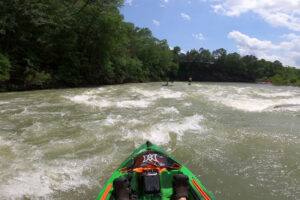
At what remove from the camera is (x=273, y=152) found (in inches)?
156

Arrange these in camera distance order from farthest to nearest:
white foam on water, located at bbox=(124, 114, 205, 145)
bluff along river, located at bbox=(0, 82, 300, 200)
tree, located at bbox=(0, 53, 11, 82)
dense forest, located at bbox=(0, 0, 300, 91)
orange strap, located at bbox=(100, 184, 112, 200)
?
dense forest, located at bbox=(0, 0, 300, 91) → tree, located at bbox=(0, 53, 11, 82) → white foam on water, located at bbox=(124, 114, 205, 145) → bluff along river, located at bbox=(0, 82, 300, 200) → orange strap, located at bbox=(100, 184, 112, 200)

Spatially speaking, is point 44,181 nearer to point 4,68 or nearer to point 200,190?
point 200,190

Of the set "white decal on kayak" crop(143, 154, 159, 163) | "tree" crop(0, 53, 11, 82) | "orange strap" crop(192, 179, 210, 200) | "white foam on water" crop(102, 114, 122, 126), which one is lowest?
"white foam on water" crop(102, 114, 122, 126)

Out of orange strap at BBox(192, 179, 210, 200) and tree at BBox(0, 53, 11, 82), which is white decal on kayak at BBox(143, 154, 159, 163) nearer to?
orange strap at BBox(192, 179, 210, 200)

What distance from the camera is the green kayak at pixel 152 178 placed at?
82.9 inches

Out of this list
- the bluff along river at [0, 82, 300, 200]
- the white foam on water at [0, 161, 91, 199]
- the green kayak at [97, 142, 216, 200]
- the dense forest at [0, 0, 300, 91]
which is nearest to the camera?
the green kayak at [97, 142, 216, 200]

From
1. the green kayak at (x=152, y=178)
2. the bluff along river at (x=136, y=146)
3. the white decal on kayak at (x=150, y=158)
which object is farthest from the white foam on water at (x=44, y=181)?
the white decal on kayak at (x=150, y=158)

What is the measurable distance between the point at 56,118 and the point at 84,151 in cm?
291

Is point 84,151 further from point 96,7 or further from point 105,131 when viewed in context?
point 96,7

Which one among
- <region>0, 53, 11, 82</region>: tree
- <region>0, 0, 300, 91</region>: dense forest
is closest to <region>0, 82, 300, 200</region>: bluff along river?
<region>0, 53, 11, 82</region>: tree

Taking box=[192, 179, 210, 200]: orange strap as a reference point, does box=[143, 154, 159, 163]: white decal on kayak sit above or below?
above

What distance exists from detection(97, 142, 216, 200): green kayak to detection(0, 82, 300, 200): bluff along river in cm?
64

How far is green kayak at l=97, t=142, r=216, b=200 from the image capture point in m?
2.11

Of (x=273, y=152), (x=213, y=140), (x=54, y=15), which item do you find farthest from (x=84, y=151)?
(x=54, y=15)
